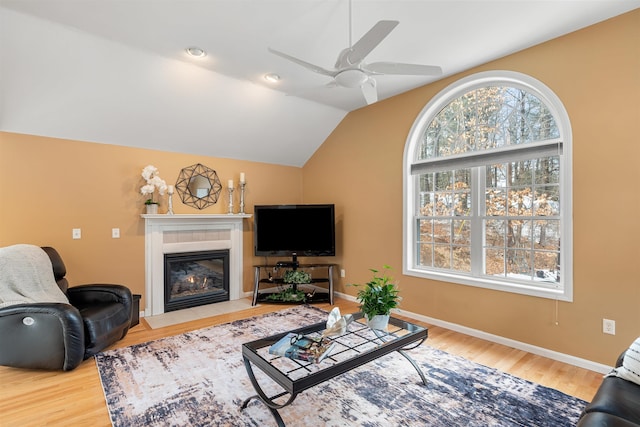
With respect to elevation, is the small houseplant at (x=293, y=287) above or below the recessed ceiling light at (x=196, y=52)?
below

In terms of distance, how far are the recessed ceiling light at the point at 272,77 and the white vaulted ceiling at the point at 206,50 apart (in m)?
0.07

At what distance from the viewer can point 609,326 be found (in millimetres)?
2598

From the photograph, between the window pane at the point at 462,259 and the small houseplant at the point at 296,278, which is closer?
the window pane at the point at 462,259

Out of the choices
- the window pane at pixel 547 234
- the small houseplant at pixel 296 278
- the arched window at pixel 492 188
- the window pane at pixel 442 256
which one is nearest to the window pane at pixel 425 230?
the arched window at pixel 492 188

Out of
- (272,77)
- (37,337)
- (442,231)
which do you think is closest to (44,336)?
(37,337)

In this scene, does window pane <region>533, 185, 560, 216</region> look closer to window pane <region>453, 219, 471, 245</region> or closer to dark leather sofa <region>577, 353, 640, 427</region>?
window pane <region>453, 219, 471, 245</region>

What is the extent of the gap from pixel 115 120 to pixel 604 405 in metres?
4.74

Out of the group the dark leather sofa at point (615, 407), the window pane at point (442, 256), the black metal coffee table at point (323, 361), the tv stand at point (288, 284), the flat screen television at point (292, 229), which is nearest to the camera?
the dark leather sofa at point (615, 407)

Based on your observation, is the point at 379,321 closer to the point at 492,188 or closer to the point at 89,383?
the point at 492,188

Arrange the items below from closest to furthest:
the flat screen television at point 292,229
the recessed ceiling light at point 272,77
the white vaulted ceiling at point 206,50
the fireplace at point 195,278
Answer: the white vaulted ceiling at point 206,50
the recessed ceiling light at point 272,77
the fireplace at point 195,278
the flat screen television at point 292,229

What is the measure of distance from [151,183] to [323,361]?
3.30 m

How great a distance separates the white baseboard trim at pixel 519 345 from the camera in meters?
2.66

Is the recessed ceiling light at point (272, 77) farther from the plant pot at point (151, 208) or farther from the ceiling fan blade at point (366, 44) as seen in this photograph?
the plant pot at point (151, 208)

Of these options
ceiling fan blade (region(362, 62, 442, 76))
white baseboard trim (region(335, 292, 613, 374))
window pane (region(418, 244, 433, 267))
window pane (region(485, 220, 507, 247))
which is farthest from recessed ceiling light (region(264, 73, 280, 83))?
white baseboard trim (region(335, 292, 613, 374))
